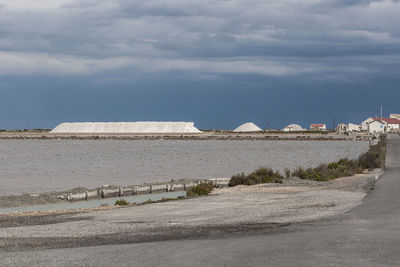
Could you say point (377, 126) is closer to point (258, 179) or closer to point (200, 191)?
point (258, 179)

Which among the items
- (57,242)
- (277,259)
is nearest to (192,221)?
(57,242)

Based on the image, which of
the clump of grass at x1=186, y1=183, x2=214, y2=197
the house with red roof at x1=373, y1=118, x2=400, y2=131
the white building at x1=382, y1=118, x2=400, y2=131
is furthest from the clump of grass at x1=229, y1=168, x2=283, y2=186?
the white building at x1=382, y1=118, x2=400, y2=131

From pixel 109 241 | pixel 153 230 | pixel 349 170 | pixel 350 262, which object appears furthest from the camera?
pixel 349 170

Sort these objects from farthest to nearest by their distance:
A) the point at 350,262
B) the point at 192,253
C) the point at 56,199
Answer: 1. the point at 56,199
2. the point at 192,253
3. the point at 350,262

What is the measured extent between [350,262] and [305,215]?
6.18m

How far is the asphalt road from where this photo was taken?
9.55 meters

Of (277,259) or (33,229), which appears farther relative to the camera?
(33,229)

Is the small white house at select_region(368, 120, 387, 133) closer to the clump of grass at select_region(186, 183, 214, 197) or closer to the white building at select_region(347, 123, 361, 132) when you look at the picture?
the white building at select_region(347, 123, 361, 132)

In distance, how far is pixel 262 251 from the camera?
33.9 ft

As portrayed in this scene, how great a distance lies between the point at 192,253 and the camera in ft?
33.8

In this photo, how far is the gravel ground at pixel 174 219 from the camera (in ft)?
41.3

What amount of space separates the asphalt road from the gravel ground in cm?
93

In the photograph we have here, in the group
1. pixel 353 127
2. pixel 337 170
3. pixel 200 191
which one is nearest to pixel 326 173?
pixel 337 170

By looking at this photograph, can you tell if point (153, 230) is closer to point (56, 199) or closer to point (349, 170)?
point (56, 199)
